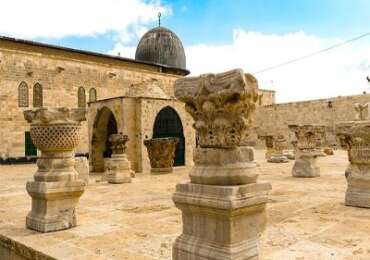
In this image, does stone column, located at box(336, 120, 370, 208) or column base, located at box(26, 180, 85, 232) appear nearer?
column base, located at box(26, 180, 85, 232)

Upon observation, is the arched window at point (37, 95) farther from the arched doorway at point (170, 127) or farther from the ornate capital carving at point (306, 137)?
the ornate capital carving at point (306, 137)

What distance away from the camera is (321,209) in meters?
5.41

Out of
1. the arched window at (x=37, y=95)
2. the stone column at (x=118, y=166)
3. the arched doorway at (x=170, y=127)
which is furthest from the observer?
the arched window at (x=37, y=95)

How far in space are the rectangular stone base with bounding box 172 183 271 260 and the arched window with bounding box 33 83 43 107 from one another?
68.6ft

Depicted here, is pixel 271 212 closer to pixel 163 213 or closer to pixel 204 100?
pixel 163 213

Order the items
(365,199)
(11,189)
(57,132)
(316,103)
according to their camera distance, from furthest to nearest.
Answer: (316,103) < (11,189) < (365,199) < (57,132)

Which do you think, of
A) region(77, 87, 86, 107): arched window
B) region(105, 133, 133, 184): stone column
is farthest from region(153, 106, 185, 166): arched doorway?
region(77, 87, 86, 107): arched window

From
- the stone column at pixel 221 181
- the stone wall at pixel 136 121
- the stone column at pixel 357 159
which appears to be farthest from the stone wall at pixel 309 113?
the stone column at pixel 221 181

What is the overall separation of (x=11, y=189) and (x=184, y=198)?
7648mm

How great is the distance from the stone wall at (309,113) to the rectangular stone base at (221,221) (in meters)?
22.5

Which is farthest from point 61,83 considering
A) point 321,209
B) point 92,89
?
point 321,209

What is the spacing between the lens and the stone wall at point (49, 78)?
2053 centimetres

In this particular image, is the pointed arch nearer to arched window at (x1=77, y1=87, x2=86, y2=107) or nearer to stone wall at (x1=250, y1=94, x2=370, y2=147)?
arched window at (x1=77, y1=87, x2=86, y2=107)

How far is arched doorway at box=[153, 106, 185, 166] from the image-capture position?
13.9 metres
